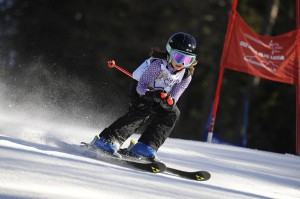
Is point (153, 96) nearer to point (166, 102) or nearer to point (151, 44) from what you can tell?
point (166, 102)

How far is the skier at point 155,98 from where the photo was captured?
5.54 meters

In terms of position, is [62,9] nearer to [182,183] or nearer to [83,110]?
[83,110]

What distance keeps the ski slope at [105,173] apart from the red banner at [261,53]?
7.84 feet

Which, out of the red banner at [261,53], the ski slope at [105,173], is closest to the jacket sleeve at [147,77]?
the ski slope at [105,173]

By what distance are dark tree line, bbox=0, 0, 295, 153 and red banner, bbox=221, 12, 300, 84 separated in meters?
6.72

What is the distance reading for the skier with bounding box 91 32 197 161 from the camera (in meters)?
5.54

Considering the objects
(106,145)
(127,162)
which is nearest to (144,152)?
(106,145)

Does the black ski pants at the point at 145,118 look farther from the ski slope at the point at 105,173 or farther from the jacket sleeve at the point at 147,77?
the ski slope at the point at 105,173

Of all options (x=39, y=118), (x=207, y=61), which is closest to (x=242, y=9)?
(x=207, y=61)

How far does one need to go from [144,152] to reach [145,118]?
0.38 metres

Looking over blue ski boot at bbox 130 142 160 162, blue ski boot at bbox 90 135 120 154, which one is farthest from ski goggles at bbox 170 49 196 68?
blue ski boot at bbox 90 135 120 154

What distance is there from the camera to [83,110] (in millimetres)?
10602

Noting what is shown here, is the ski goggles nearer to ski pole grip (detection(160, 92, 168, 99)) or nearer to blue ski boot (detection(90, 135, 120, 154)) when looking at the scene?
ski pole grip (detection(160, 92, 168, 99))

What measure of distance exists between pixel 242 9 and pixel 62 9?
28.4ft
